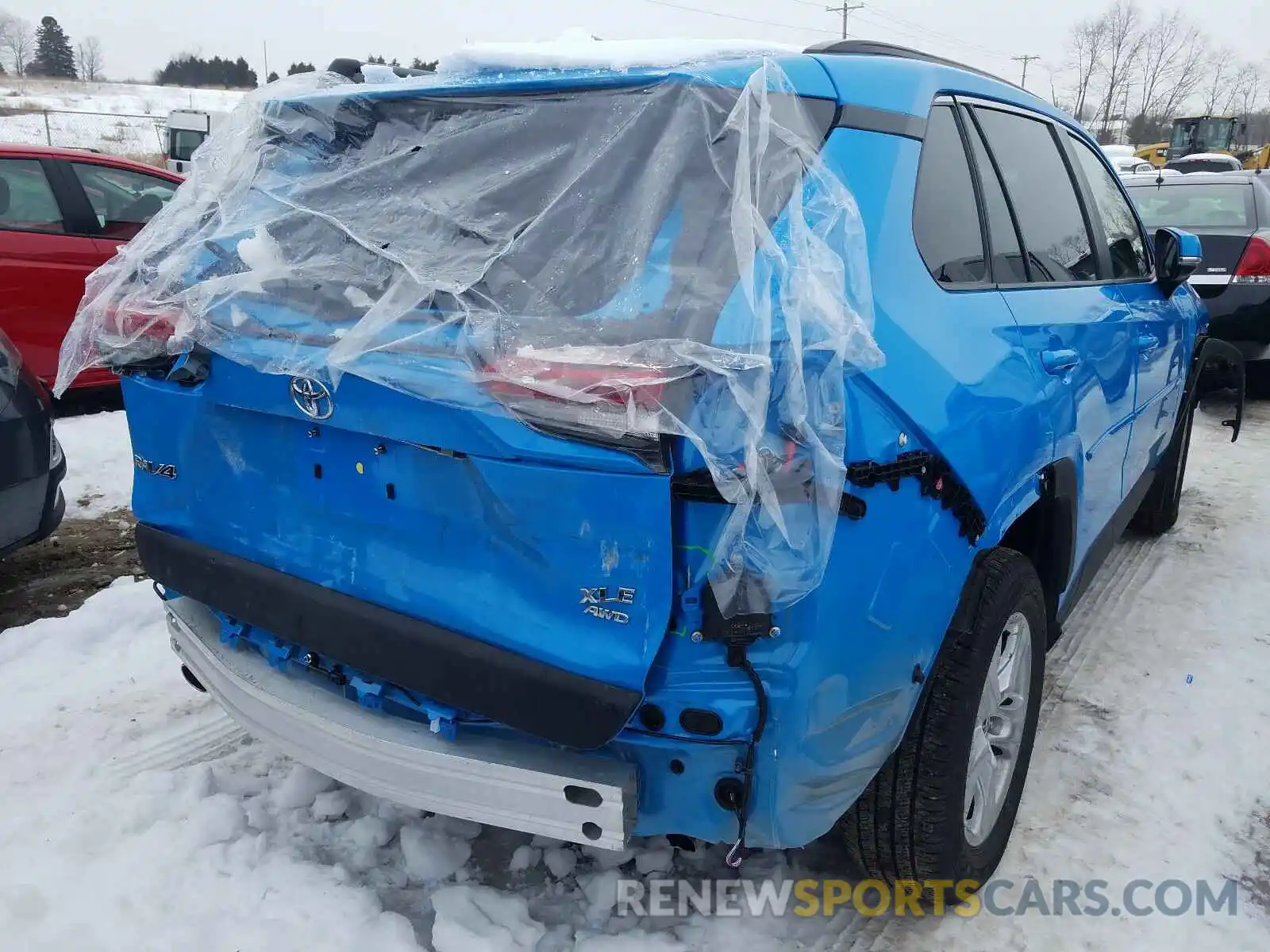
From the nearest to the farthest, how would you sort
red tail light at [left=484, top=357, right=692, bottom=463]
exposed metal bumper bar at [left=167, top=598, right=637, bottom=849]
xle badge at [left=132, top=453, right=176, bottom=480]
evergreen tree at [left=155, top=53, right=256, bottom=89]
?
red tail light at [left=484, top=357, right=692, bottom=463] → exposed metal bumper bar at [left=167, top=598, right=637, bottom=849] → xle badge at [left=132, top=453, right=176, bottom=480] → evergreen tree at [left=155, top=53, right=256, bottom=89]

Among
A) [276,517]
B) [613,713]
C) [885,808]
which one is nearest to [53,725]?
[276,517]

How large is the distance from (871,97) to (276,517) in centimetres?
160

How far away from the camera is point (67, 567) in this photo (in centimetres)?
438

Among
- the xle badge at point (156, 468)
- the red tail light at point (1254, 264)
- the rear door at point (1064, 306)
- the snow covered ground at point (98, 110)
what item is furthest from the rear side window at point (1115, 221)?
the snow covered ground at point (98, 110)

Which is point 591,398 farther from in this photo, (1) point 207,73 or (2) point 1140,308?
(1) point 207,73

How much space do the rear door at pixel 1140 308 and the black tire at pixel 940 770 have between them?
1.56 metres

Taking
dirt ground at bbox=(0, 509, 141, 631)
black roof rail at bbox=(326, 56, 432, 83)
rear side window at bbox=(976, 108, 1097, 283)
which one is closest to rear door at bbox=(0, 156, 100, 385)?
dirt ground at bbox=(0, 509, 141, 631)

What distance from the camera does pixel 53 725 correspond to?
308 centimetres

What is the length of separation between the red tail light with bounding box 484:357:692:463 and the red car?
5192mm

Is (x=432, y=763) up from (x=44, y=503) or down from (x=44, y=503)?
up

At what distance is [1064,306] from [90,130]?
42.4m

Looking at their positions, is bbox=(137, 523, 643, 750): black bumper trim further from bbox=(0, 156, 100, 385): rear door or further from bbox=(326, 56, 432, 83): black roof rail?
bbox=(0, 156, 100, 385): rear door

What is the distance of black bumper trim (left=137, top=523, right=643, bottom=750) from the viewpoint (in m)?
1.77

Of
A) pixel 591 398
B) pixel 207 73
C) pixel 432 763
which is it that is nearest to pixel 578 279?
pixel 591 398
